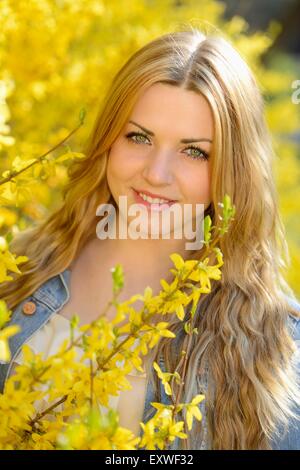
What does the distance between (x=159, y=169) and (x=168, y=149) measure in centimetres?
8

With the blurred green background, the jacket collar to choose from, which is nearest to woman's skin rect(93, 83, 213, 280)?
the jacket collar

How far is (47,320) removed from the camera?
236 cm

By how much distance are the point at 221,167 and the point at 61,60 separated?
1.88 meters

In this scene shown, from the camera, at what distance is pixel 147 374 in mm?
2193

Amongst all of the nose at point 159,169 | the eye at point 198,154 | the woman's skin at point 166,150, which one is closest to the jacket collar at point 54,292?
the woman's skin at point 166,150

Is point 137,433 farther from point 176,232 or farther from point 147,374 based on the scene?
point 176,232

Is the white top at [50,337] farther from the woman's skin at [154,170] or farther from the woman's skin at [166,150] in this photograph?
the woman's skin at [166,150]

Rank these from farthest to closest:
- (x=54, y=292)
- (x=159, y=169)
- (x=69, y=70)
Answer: (x=69, y=70) → (x=54, y=292) → (x=159, y=169)

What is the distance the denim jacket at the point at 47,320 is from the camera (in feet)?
7.09

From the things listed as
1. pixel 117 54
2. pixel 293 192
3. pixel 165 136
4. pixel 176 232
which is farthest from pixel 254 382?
pixel 293 192

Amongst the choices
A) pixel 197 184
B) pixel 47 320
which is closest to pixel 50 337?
pixel 47 320

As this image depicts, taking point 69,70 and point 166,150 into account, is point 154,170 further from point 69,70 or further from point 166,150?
point 69,70

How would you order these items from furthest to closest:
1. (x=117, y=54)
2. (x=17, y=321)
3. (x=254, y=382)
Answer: (x=117, y=54) < (x=17, y=321) < (x=254, y=382)

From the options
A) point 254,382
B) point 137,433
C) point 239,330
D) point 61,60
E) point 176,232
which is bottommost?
point 137,433
